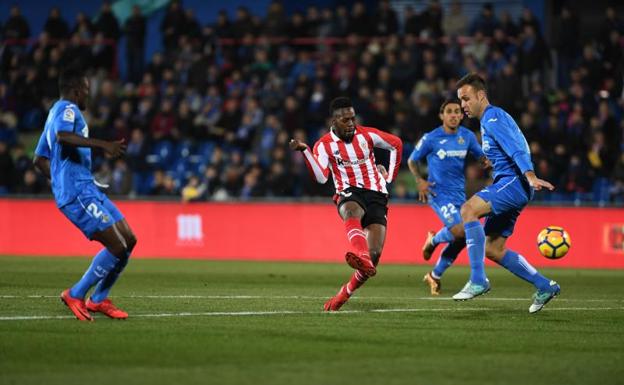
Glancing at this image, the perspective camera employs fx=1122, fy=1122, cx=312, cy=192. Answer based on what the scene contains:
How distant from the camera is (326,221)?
22.3 metres

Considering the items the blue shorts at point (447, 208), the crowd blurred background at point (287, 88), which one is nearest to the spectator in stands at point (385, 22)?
the crowd blurred background at point (287, 88)

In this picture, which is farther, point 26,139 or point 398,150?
point 26,139

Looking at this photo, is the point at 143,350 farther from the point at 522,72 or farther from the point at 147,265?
the point at 522,72

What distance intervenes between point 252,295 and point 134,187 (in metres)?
12.4

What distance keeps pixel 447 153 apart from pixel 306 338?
6599 millimetres

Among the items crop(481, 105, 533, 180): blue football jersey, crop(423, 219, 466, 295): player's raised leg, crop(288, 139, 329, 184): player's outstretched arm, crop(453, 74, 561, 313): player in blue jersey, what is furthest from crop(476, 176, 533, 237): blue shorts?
crop(423, 219, 466, 295): player's raised leg

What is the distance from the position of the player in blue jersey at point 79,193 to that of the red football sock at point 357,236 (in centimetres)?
230

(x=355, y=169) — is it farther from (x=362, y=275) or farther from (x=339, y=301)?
(x=339, y=301)

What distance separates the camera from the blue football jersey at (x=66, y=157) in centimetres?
985

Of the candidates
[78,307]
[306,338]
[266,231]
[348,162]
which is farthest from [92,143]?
[266,231]

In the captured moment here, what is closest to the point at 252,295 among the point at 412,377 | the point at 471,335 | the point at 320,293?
the point at 320,293

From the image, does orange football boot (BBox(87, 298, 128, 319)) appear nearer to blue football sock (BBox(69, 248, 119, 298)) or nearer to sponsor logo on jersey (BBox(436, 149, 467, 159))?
blue football sock (BBox(69, 248, 119, 298))

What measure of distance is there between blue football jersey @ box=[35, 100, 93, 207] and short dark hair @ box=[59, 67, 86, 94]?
16 cm

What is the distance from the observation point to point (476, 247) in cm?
1197
